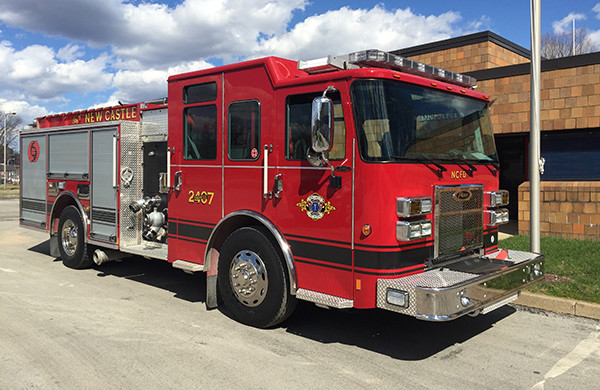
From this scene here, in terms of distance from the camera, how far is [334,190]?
4547mm

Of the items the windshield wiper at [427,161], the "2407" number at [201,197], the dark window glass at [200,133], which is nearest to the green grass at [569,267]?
the windshield wiper at [427,161]

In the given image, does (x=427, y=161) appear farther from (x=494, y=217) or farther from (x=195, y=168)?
(x=195, y=168)

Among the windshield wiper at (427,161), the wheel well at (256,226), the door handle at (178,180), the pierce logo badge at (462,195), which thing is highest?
the windshield wiper at (427,161)

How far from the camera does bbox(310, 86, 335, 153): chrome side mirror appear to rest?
423 centimetres

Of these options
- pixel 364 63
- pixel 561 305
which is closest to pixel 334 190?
pixel 364 63

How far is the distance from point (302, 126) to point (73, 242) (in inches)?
209

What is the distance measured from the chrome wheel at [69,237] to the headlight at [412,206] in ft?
19.2

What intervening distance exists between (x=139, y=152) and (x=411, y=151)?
4.31m

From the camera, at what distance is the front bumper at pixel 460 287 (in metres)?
4.02

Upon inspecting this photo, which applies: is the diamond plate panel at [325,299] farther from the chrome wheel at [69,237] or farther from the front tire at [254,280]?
the chrome wheel at [69,237]

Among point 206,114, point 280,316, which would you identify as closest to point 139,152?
point 206,114

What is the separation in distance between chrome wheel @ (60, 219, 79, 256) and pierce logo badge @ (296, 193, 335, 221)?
16.2 feet

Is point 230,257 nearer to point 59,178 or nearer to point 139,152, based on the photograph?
point 139,152

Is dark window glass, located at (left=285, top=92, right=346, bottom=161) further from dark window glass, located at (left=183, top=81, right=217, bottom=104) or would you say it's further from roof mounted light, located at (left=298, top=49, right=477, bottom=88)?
dark window glass, located at (left=183, top=81, right=217, bottom=104)
